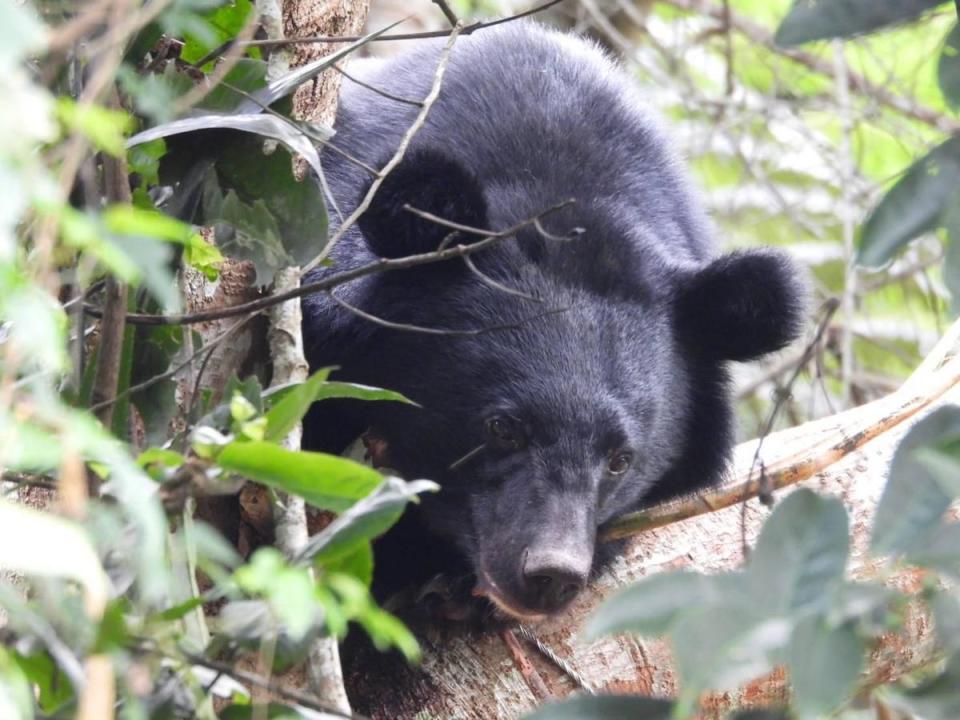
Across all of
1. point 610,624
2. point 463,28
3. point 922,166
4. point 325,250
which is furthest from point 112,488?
point 463,28

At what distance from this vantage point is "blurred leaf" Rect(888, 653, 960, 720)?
1.40 meters

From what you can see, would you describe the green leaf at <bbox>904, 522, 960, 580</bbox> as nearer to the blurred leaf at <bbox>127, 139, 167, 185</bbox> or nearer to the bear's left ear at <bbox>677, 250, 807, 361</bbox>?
the blurred leaf at <bbox>127, 139, 167, 185</bbox>

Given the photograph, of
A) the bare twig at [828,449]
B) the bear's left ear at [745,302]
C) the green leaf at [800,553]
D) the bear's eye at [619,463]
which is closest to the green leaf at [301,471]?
the green leaf at [800,553]

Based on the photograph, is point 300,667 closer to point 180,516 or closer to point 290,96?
point 180,516

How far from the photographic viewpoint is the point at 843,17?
5.57 feet

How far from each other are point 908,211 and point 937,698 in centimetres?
59

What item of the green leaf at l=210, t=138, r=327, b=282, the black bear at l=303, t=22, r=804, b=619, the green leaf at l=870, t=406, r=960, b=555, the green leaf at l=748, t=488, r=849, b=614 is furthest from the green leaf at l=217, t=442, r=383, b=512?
the black bear at l=303, t=22, r=804, b=619

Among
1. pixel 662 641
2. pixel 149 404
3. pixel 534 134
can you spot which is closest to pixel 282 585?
pixel 149 404

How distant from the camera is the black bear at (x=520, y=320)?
303 cm

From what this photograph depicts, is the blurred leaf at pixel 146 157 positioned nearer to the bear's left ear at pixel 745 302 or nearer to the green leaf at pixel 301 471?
the green leaf at pixel 301 471

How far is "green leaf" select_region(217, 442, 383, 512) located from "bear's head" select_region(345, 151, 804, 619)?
1.32m

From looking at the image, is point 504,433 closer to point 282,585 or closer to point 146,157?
point 146,157

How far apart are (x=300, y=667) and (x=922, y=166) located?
1451mm

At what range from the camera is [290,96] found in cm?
250
